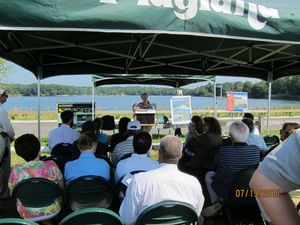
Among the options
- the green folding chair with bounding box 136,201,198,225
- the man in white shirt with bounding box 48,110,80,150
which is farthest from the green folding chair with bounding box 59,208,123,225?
the man in white shirt with bounding box 48,110,80,150

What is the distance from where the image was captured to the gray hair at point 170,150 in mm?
2922

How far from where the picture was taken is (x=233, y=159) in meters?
4.23

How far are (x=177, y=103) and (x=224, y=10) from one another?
Result: 1150 cm

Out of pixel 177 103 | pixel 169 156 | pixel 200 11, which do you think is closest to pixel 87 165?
pixel 169 156

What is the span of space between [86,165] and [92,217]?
1213mm

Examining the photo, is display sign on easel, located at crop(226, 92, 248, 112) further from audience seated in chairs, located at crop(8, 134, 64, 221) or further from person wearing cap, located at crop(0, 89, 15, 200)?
audience seated in chairs, located at crop(8, 134, 64, 221)

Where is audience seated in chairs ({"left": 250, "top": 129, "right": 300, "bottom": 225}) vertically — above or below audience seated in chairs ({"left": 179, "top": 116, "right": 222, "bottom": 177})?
above

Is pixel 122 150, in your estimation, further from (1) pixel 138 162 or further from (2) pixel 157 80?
(2) pixel 157 80

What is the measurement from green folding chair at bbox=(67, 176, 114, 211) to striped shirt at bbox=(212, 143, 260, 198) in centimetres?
139

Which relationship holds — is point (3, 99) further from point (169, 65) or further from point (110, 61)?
point (169, 65)

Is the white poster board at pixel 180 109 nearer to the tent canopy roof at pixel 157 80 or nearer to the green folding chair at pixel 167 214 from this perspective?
the tent canopy roof at pixel 157 80

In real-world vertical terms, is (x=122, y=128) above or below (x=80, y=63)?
below

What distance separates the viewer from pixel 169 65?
7980 millimetres

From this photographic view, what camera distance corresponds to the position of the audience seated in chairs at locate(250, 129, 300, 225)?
3.70 ft
